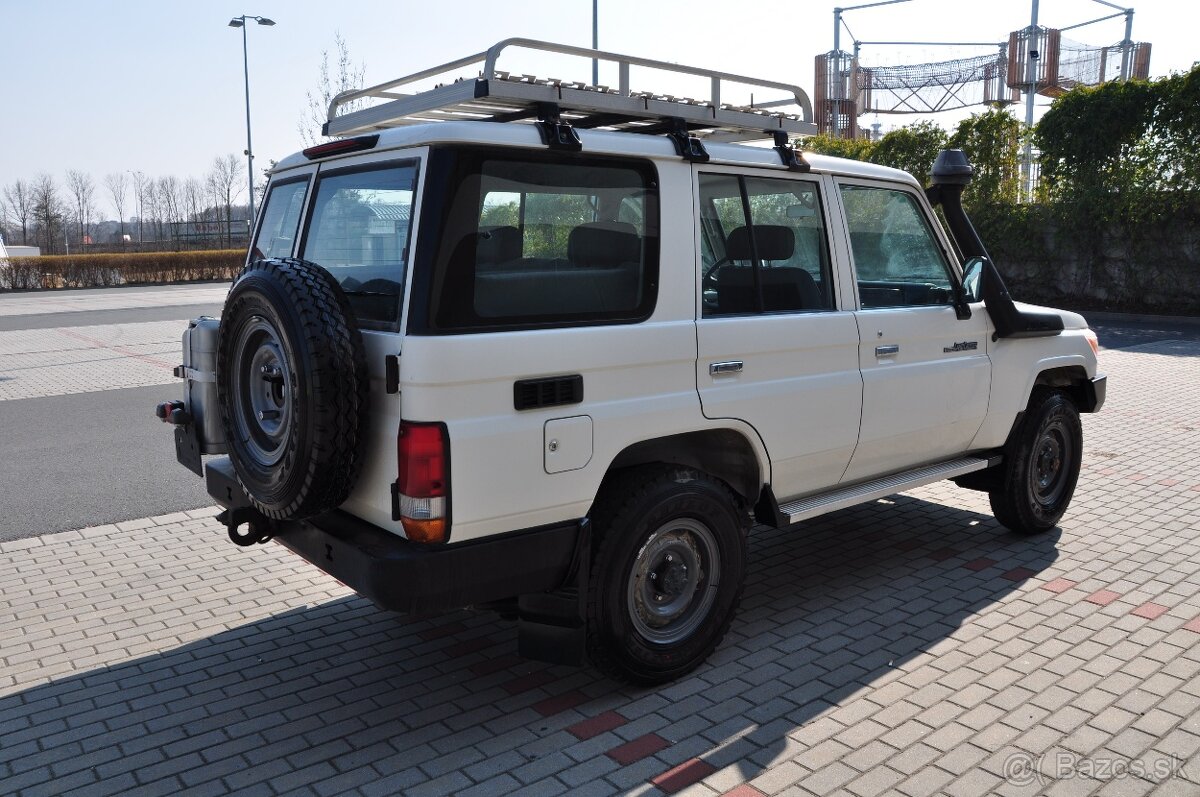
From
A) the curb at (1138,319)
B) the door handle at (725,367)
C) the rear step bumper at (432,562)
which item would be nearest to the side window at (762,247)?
the door handle at (725,367)

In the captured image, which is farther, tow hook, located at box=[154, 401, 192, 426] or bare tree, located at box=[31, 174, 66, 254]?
bare tree, located at box=[31, 174, 66, 254]

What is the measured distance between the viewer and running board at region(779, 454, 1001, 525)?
14.4 ft

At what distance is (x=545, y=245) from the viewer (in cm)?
354

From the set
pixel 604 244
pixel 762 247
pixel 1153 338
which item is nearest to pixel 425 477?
pixel 604 244

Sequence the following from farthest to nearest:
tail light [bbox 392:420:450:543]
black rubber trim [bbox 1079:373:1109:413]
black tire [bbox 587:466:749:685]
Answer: black rubber trim [bbox 1079:373:1109:413]
black tire [bbox 587:466:749:685]
tail light [bbox 392:420:450:543]

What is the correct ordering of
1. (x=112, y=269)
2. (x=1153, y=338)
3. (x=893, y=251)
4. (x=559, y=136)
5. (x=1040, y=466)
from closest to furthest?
(x=559, y=136) → (x=893, y=251) → (x=1040, y=466) → (x=1153, y=338) → (x=112, y=269)

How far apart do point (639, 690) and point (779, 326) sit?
1621 mm

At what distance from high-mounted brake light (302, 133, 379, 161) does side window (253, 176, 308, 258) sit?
0.76 ft

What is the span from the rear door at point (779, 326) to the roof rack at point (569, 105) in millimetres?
276

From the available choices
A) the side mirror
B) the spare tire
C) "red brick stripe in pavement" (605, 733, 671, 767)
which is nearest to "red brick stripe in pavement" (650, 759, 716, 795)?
"red brick stripe in pavement" (605, 733, 671, 767)

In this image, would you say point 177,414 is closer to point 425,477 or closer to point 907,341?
point 425,477

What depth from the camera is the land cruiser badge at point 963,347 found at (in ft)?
16.3

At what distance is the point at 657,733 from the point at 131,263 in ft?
113

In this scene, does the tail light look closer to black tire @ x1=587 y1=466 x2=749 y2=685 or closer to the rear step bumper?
the rear step bumper
